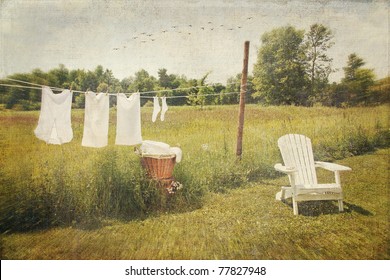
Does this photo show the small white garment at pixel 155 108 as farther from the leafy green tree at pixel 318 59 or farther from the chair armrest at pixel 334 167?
the chair armrest at pixel 334 167

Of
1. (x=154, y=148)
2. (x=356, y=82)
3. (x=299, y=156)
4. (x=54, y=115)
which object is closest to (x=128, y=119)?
(x=154, y=148)

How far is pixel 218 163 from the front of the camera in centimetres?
470

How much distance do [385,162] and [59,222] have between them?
4425mm

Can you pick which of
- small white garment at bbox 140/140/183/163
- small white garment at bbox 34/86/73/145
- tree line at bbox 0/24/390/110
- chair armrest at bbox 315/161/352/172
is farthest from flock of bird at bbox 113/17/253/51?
chair armrest at bbox 315/161/352/172

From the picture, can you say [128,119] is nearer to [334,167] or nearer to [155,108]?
[155,108]

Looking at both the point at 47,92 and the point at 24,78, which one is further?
the point at 24,78

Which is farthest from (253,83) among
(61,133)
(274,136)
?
(61,133)

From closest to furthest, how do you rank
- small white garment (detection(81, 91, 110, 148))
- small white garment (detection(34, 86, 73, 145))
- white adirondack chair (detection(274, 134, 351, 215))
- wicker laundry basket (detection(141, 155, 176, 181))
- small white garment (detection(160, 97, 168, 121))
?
small white garment (detection(34, 86, 73, 145)) < small white garment (detection(81, 91, 110, 148)) < white adirondack chair (detection(274, 134, 351, 215)) < wicker laundry basket (detection(141, 155, 176, 181)) < small white garment (detection(160, 97, 168, 121))

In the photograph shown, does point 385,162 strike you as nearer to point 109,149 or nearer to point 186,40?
point 186,40

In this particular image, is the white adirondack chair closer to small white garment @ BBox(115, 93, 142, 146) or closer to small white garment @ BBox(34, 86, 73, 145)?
small white garment @ BBox(115, 93, 142, 146)

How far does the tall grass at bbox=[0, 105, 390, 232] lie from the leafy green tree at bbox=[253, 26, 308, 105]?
0.61 ft

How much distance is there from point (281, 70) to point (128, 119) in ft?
7.17

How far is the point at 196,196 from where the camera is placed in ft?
14.6

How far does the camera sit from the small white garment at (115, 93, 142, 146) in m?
4.14
